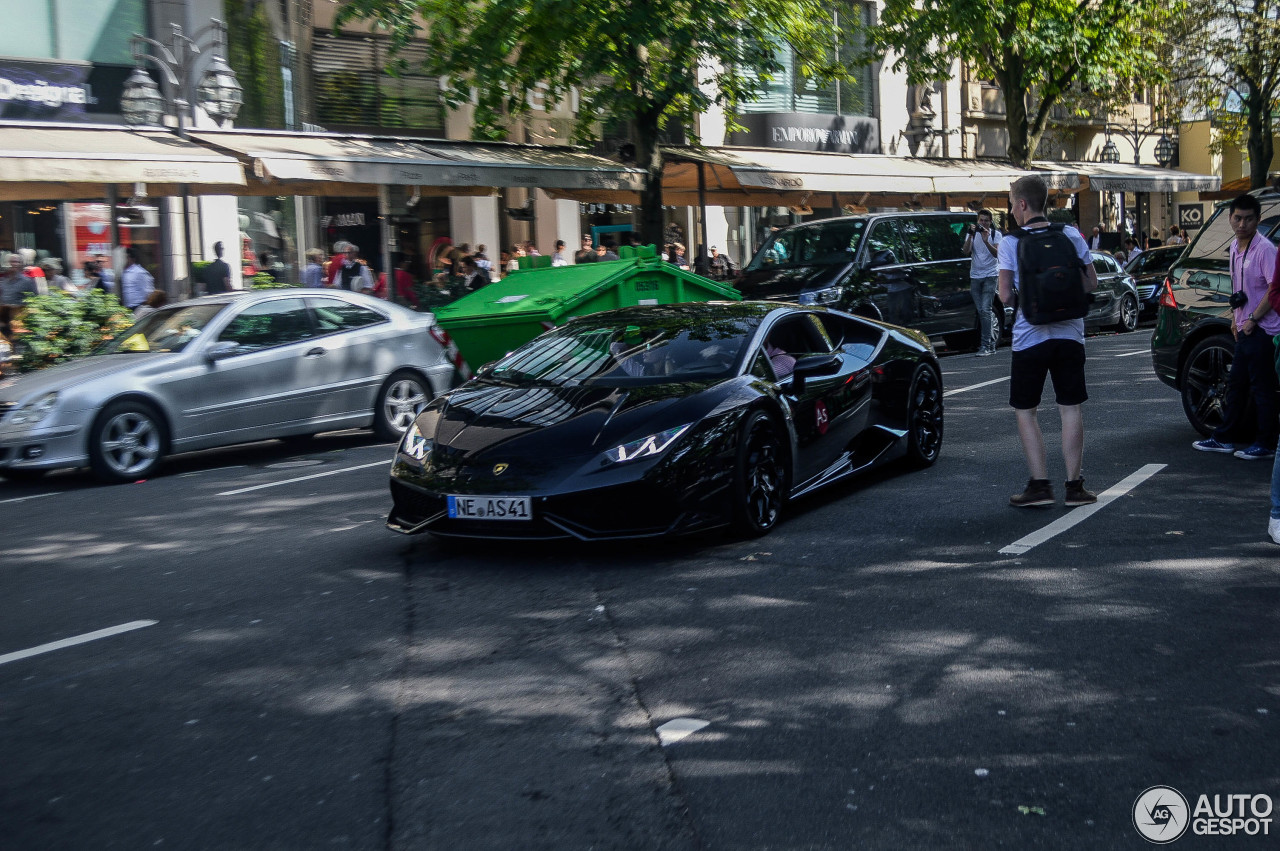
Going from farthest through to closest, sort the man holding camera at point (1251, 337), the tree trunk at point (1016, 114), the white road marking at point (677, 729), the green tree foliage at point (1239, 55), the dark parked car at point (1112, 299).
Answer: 1. the green tree foliage at point (1239, 55)
2. the tree trunk at point (1016, 114)
3. the dark parked car at point (1112, 299)
4. the man holding camera at point (1251, 337)
5. the white road marking at point (677, 729)

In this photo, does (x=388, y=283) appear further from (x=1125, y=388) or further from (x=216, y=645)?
(x=216, y=645)

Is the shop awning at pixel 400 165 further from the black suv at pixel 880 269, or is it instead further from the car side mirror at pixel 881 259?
the car side mirror at pixel 881 259

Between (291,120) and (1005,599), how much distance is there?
19.6m

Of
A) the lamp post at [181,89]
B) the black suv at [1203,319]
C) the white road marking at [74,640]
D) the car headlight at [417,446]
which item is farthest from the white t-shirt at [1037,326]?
the lamp post at [181,89]

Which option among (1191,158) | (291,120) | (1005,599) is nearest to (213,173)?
(291,120)

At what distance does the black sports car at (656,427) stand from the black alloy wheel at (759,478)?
0.4 inches

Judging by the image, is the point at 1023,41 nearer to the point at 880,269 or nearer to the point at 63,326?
the point at 880,269

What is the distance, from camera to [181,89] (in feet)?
60.5

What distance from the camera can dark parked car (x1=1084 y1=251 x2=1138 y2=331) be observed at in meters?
21.6

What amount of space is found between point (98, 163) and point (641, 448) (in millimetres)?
10679

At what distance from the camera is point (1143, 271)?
25969mm

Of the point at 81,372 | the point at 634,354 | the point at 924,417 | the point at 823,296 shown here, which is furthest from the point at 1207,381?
the point at 81,372

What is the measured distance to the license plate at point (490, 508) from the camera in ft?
21.3

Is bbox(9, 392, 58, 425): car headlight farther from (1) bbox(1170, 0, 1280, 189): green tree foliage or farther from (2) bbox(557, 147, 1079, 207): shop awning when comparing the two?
(1) bbox(1170, 0, 1280, 189): green tree foliage
